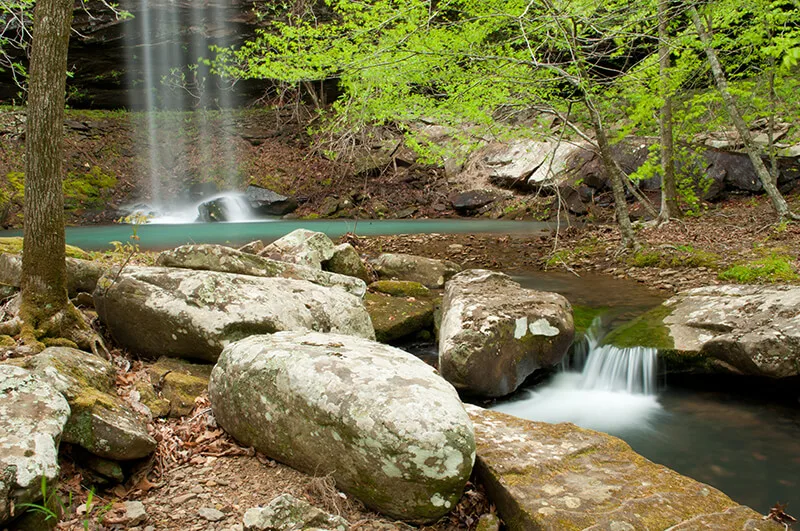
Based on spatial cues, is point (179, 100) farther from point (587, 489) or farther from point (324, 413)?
point (587, 489)

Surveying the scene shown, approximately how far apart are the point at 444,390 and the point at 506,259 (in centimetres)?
761

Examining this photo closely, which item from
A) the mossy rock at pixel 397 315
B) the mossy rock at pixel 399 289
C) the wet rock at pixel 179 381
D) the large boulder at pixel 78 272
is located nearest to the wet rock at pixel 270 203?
the mossy rock at pixel 399 289

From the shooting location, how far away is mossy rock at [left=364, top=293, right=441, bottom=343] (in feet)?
17.9

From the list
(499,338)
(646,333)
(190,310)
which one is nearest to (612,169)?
(646,333)

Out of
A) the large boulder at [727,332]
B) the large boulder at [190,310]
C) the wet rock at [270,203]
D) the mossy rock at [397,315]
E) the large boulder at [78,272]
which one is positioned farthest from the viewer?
the wet rock at [270,203]

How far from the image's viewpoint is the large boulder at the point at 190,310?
373cm

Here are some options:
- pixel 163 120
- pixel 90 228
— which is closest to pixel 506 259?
pixel 90 228

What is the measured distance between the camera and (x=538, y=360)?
4.84m

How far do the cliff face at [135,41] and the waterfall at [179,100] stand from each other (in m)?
0.04

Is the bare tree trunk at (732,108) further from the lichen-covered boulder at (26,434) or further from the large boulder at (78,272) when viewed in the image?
the lichen-covered boulder at (26,434)

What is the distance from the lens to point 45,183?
3.34 m

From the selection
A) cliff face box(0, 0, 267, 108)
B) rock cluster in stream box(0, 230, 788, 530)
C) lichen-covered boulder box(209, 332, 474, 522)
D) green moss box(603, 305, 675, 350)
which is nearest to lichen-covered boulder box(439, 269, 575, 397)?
rock cluster in stream box(0, 230, 788, 530)

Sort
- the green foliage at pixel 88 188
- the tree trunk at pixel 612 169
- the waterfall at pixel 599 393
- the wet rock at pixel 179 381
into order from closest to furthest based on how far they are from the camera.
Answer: the wet rock at pixel 179 381
the waterfall at pixel 599 393
the tree trunk at pixel 612 169
the green foliage at pixel 88 188

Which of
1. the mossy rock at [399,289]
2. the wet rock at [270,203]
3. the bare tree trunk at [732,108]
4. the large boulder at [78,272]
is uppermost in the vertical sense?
the bare tree trunk at [732,108]
